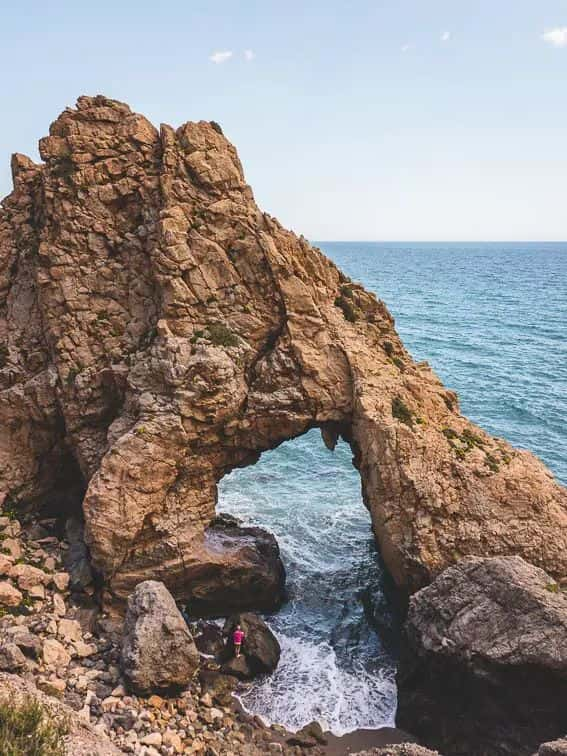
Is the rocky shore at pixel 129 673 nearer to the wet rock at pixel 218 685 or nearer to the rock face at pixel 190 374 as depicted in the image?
the wet rock at pixel 218 685

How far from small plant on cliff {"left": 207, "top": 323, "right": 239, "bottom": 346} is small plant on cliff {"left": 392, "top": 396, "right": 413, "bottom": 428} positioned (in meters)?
7.01

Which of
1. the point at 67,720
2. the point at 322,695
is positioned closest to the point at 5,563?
the point at 67,720

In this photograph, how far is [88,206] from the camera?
85.8 ft

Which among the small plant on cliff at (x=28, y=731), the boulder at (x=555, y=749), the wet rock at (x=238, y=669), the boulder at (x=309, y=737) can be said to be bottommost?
the boulder at (x=309, y=737)

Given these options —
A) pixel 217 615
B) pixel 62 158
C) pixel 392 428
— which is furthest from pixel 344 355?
pixel 62 158

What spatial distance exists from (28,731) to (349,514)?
24720mm

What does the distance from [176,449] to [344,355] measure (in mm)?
7968

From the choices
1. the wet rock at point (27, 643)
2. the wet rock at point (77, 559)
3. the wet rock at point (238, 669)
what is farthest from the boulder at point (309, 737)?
the wet rock at point (77, 559)

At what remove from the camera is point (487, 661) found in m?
19.4

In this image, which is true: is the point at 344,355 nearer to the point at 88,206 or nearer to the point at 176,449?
the point at 176,449

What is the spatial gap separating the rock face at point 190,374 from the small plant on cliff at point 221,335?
0.07m

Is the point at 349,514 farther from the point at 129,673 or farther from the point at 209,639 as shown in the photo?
the point at 129,673

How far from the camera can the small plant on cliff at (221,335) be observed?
25.2 metres

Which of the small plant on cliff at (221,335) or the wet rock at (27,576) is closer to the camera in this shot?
the wet rock at (27,576)
